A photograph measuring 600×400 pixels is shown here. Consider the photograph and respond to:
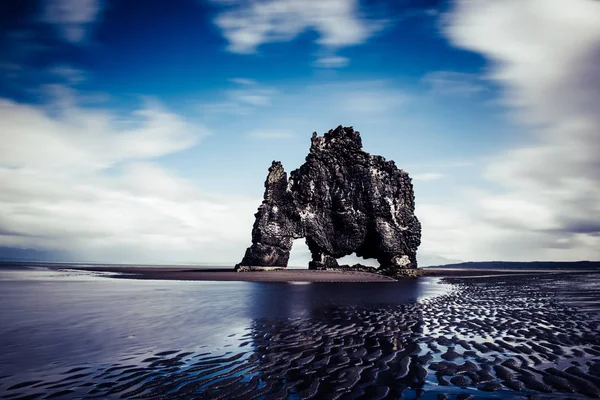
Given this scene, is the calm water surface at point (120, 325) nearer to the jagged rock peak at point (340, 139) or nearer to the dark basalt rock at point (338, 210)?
the dark basalt rock at point (338, 210)

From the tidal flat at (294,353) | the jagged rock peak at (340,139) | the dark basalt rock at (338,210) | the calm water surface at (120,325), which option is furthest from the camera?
the jagged rock peak at (340,139)

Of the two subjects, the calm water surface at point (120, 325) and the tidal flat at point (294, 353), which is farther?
the calm water surface at point (120, 325)

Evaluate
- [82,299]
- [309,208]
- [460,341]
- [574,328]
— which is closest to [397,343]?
[460,341]

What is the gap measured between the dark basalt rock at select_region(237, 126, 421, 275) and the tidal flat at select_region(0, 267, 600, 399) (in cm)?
3567

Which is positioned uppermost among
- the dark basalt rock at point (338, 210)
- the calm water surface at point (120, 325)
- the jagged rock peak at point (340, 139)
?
the jagged rock peak at point (340, 139)

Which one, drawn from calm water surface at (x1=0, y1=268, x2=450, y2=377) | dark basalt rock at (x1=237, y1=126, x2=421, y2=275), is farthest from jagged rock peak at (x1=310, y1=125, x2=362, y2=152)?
calm water surface at (x1=0, y1=268, x2=450, y2=377)

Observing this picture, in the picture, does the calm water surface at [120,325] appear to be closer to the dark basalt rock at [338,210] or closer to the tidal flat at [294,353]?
the tidal flat at [294,353]

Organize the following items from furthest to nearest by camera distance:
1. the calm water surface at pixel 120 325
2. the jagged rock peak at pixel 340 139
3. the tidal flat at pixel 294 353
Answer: the jagged rock peak at pixel 340 139, the calm water surface at pixel 120 325, the tidal flat at pixel 294 353

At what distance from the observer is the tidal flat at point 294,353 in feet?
20.4

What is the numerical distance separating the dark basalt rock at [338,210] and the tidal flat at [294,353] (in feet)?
117

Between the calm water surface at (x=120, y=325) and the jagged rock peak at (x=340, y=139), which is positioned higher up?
the jagged rock peak at (x=340, y=139)

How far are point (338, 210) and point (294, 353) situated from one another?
4661cm

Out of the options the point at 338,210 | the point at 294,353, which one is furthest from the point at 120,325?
the point at 338,210

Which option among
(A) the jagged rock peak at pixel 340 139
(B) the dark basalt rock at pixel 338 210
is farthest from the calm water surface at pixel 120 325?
(A) the jagged rock peak at pixel 340 139
